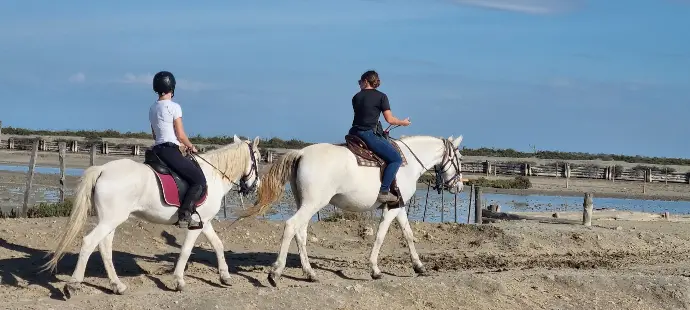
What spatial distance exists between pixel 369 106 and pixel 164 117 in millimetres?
3107

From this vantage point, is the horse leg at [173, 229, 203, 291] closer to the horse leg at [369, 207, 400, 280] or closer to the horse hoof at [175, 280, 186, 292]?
the horse hoof at [175, 280, 186, 292]

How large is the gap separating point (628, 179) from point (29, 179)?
146 feet

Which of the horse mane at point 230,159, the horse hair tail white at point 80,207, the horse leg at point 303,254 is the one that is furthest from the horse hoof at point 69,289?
the horse leg at point 303,254

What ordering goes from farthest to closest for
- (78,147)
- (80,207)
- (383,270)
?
(78,147)
(383,270)
(80,207)

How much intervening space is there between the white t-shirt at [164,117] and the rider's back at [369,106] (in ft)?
9.22

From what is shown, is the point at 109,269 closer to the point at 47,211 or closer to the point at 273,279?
the point at 273,279

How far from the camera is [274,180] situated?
535 inches

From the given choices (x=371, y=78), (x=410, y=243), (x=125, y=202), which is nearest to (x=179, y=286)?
(x=125, y=202)

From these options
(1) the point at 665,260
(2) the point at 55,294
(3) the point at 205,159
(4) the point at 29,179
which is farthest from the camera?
(4) the point at 29,179

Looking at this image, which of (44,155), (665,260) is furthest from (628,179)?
(665,260)

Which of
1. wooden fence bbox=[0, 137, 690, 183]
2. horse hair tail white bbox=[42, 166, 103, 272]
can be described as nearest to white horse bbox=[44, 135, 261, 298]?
horse hair tail white bbox=[42, 166, 103, 272]

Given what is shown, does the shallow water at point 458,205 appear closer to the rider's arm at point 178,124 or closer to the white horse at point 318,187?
the white horse at point 318,187

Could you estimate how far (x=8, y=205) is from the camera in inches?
1076

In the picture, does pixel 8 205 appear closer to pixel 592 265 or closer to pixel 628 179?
pixel 592 265
